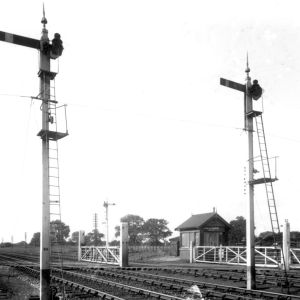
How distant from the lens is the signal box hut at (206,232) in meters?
32.4

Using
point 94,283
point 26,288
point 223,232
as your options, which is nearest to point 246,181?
point 94,283

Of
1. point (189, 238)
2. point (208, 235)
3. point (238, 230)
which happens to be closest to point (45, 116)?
point (208, 235)

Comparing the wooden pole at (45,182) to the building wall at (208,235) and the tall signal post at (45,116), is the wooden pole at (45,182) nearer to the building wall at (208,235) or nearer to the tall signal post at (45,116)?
the tall signal post at (45,116)

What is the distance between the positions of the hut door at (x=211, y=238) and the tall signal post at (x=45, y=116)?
23.5m

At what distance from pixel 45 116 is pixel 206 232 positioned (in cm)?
2448

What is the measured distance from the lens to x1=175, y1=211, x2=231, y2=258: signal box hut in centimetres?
3244

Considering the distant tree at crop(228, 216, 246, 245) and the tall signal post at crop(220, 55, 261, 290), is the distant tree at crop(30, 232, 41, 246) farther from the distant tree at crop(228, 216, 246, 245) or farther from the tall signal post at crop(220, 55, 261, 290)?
the tall signal post at crop(220, 55, 261, 290)

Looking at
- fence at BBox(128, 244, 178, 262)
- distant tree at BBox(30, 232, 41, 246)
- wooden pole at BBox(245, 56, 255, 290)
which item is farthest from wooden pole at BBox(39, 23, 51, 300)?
distant tree at BBox(30, 232, 41, 246)

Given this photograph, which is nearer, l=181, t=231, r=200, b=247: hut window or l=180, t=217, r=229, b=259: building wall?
l=180, t=217, r=229, b=259: building wall

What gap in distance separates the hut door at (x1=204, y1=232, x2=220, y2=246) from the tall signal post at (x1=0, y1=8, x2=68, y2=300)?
23.5m

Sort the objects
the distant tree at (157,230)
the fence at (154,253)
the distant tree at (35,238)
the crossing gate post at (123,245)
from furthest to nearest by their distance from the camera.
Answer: the distant tree at (35,238)
the distant tree at (157,230)
the fence at (154,253)
the crossing gate post at (123,245)

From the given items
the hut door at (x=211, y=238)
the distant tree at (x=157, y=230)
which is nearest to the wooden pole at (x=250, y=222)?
the hut door at (x=211, y=238)

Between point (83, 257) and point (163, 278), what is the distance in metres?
17.3

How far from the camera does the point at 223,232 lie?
3391 cm
